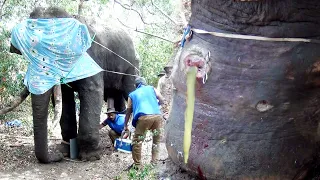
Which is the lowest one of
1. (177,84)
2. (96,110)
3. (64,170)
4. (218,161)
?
(64,170)

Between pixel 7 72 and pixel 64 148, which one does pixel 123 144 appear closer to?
pixel 64 148

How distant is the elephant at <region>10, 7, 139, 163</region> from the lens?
647 cm

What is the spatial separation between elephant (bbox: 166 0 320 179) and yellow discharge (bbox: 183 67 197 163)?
20 millimetres

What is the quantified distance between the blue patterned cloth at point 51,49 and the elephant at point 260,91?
492cm

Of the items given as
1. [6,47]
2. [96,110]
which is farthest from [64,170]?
[6,47]

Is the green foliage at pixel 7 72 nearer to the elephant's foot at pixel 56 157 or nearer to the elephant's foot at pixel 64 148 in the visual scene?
the elephant's foot at pixel 64 148

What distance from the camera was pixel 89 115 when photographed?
23.5 feet

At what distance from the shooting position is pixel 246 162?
1.63 m

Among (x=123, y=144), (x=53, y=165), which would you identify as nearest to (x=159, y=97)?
(x=123, y=144)

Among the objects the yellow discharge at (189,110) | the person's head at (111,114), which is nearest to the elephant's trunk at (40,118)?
the person's head at (111,114)

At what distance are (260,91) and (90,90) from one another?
5.76 meters

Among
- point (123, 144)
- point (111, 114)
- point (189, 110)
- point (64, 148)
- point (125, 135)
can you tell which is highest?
point (189, 110)

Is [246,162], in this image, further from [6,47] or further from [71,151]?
[6,47]

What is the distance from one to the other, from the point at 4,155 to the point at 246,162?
243 inches
